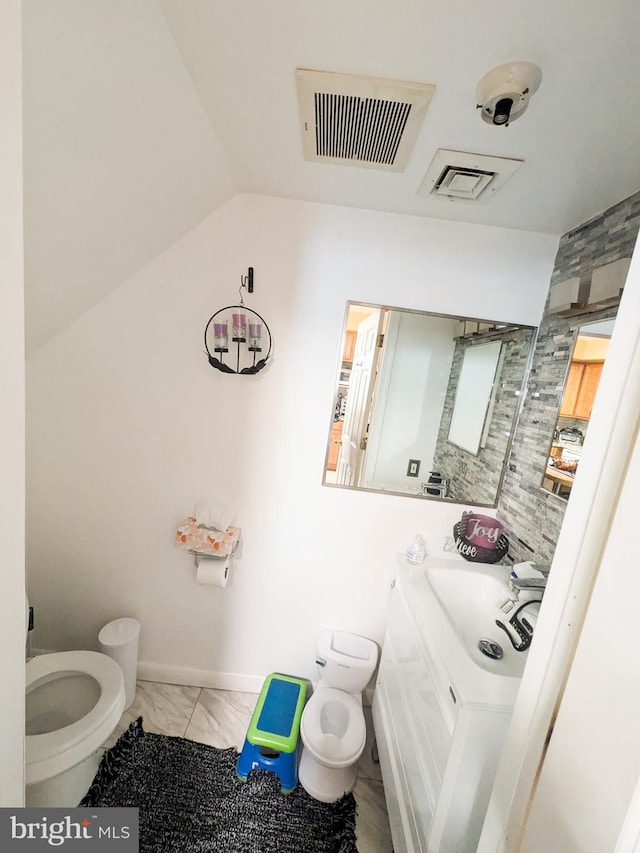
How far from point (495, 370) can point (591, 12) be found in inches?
41.6

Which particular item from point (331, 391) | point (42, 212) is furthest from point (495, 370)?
point (42, 212)

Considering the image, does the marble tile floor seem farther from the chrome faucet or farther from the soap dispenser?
the chrome faucet

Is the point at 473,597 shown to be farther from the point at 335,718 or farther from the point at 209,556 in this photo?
the point at 209,556

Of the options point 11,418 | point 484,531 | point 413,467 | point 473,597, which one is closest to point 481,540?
point 484,531

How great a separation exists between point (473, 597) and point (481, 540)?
22 cm

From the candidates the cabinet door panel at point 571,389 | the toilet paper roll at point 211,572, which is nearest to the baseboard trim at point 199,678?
the toilet paper roll at point 211,572

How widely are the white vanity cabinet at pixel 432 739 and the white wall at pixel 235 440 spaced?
0.42 m

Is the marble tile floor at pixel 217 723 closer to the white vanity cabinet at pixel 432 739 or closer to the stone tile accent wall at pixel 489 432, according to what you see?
the white vanity cabinet at pixel 432 739

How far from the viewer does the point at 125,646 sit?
1.53m

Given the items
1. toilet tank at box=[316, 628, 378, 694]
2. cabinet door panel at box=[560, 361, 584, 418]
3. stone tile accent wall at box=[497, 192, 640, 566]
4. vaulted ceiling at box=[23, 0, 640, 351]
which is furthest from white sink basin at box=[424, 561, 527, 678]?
vaulted ceiling at box=[23, 0, 640, 351]

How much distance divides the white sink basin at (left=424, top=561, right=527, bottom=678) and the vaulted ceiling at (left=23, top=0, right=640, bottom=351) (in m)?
1.33

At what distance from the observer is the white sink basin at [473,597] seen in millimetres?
1153

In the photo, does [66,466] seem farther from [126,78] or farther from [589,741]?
[589,741]

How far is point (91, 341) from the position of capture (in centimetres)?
144
